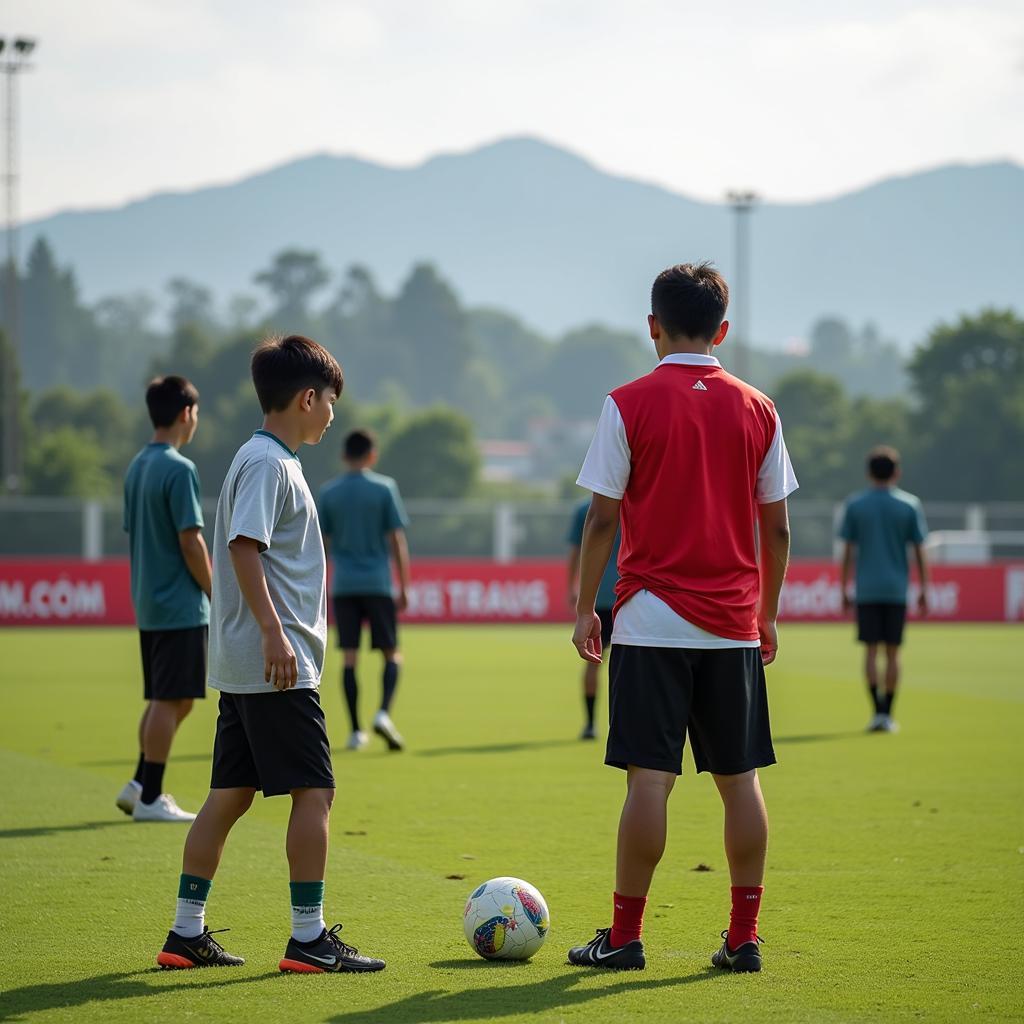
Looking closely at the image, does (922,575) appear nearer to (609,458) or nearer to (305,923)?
(609,458)

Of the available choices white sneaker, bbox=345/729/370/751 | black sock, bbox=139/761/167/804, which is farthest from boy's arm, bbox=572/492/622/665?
white sneaker, bbox=345/729/370/751

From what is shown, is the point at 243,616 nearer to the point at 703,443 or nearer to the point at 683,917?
the point at 703,443

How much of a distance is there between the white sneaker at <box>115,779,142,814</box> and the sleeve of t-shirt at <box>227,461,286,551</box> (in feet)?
11.8

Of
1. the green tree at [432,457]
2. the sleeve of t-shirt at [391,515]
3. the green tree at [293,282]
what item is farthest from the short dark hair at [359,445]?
the green tree at [293,282]

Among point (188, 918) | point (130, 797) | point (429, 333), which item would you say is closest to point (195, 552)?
point (130, 797)

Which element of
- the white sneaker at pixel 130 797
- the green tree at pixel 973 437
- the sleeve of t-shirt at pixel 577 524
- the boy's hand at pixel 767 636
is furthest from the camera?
the green tree at pixel 973 437

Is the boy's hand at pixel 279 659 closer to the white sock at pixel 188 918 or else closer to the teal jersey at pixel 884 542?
the white sock at pixel 188 918

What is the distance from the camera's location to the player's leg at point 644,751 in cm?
534

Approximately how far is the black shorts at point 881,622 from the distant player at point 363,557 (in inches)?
148

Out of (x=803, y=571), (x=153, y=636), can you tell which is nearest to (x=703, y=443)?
(x=153, y=636)

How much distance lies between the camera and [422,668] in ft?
64.8

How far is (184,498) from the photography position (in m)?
8.09

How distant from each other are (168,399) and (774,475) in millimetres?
3620

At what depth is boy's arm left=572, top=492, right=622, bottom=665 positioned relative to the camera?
5422 millimetres
